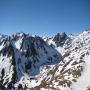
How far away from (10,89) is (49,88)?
158ft

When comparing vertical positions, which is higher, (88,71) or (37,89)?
(88,71)

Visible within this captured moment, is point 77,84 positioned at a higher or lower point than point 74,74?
lower

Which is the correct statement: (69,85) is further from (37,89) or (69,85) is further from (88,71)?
(88,71)

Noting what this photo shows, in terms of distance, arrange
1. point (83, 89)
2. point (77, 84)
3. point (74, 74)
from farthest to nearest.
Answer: point (74, 74), point (77, 84), point (83, 89)

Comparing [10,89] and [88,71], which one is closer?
[10,89]

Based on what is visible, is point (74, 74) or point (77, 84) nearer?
point (77, 84)

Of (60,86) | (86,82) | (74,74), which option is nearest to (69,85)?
(60,86)

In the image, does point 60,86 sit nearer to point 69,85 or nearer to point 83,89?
point 69,85

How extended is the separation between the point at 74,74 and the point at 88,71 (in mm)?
13799

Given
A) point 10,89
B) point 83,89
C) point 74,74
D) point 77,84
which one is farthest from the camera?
point 74,74

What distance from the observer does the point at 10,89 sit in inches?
4530

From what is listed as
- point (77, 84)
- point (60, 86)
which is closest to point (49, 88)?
point (60, 86)

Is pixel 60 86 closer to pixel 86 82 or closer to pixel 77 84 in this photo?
pixel 77 84

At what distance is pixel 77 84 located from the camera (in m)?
160
